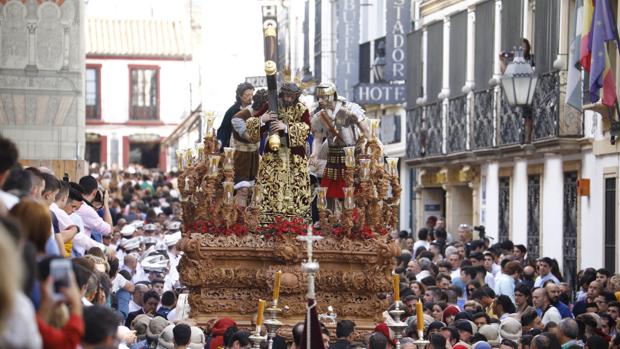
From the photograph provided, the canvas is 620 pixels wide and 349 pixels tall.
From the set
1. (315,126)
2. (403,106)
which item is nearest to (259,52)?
(403,106)

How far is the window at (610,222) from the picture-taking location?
2372 centimetres

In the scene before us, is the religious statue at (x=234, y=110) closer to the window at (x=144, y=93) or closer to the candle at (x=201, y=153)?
the candle at (x=201, y=153)

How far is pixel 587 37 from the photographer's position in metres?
23.2

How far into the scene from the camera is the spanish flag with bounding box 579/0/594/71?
2312 cm

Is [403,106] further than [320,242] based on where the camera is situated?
Yes

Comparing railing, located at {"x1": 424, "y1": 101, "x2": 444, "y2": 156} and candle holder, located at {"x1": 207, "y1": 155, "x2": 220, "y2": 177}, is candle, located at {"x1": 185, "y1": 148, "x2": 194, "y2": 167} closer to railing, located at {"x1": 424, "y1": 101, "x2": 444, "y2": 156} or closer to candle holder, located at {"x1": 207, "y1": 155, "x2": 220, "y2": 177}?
candle holder, located at {"x1": 207, "y1": 155, "x2": 220, "y2": 177}

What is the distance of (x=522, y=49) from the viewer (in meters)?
26.3

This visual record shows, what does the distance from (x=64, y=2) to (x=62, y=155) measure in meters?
1.93

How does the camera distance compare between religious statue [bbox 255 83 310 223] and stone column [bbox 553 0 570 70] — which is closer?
religious statue [bbox 255 83 310 223]

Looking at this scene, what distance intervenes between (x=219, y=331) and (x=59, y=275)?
25.2 ft

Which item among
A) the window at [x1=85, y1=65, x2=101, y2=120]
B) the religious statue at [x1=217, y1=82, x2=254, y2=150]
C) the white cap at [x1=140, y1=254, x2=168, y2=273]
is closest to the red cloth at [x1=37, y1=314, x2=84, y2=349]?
the religious statue at [x1=217, y1=82, x2=254, y2=150]

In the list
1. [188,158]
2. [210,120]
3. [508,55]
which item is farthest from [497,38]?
[210,120]

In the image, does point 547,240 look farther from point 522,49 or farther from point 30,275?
point 30,275

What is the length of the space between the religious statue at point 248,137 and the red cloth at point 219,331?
1.71 m
